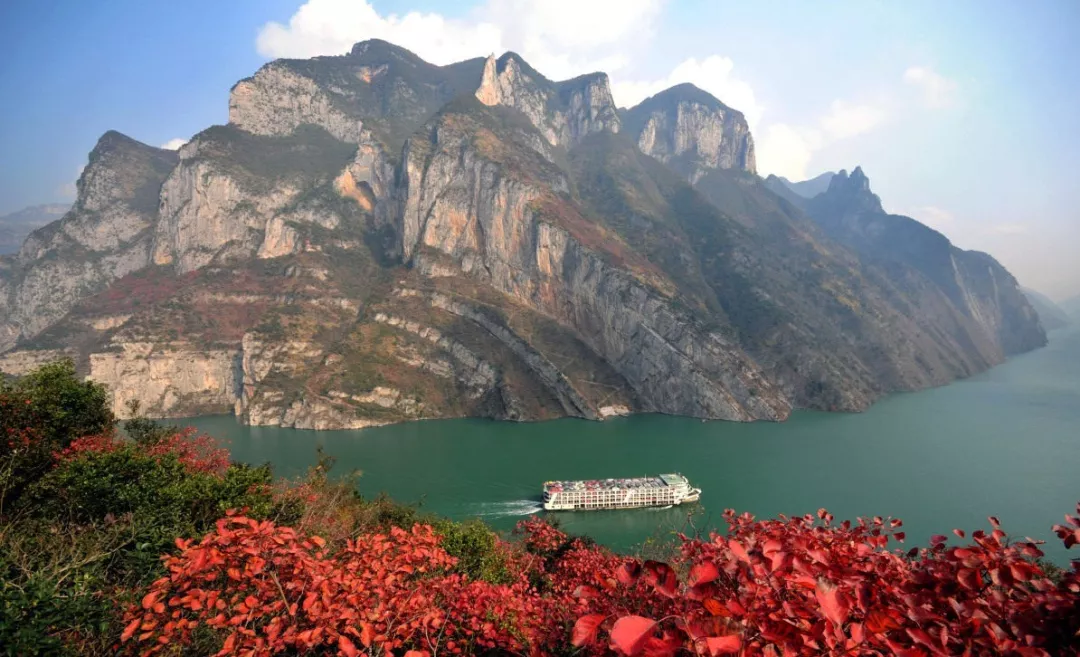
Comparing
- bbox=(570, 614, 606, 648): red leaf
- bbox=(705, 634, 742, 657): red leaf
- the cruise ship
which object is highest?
bbox=(705, 634, 742, 657): red leaf

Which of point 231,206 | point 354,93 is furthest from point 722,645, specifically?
point 354,93

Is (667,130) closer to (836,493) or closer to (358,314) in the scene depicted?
(358,314)

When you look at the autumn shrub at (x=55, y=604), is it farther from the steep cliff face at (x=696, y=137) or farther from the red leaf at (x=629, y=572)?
the steep cliff face at (x=696, y=137)

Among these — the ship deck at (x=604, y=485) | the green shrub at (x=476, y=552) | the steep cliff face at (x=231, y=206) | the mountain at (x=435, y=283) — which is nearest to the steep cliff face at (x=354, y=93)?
the mountain at (x=435, y=283)

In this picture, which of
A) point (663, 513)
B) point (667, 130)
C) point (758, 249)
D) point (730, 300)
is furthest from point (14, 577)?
point (667, 130)

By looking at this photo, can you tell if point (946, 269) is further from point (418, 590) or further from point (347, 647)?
point (347, 647)

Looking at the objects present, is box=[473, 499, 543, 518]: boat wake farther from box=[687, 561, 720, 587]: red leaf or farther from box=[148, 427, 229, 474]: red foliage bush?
box=[687, 561, 720, 587]: red leaf

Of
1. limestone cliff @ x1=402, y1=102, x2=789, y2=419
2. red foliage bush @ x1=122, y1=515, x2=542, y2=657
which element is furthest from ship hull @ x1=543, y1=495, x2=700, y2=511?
limestone cliff @ x1=402, y1=102, x2=789, y2=419
